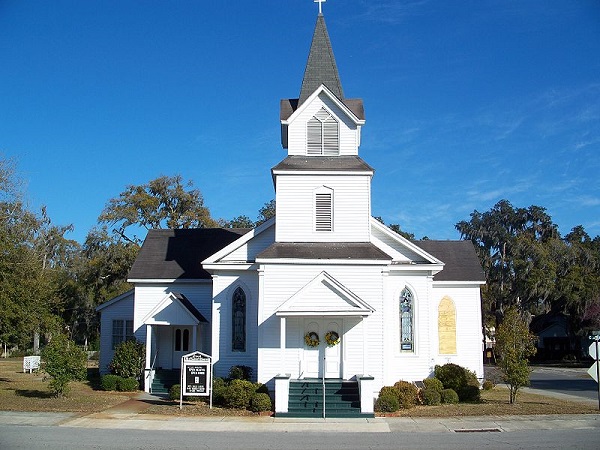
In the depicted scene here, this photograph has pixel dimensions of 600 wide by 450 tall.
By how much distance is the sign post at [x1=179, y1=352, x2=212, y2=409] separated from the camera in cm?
2183

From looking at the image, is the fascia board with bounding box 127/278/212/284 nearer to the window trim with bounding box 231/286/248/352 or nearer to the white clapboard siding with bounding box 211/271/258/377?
the white clapboard siding with bounding box 211/271/258/377

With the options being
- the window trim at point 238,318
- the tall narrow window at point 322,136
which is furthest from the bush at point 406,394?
the tall narrow window at point 322,136

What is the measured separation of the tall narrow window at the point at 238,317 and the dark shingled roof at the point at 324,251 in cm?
302

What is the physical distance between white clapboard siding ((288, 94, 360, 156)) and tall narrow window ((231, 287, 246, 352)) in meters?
6.43

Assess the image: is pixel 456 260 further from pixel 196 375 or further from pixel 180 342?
pixel 196 375

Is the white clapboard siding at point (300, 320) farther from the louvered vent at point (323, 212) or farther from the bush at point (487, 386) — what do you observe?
the bush at point (487, 386)

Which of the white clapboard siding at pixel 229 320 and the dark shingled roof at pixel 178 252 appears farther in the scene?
the dark shingled roof at pixel 178 252

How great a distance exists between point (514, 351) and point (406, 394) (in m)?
4.29

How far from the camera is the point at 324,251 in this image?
23781 mm

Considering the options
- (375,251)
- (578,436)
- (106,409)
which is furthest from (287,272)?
(578,436)

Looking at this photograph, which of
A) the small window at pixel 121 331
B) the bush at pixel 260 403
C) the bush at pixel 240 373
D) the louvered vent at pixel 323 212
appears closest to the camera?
the bush at pixel 260 403

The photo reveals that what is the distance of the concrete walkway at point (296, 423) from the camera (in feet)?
58.7

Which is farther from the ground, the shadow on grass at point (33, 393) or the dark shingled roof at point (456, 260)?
the dark shingled roof at point (456, 260)

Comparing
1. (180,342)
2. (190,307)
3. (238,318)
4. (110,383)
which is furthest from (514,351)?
(110,383)
